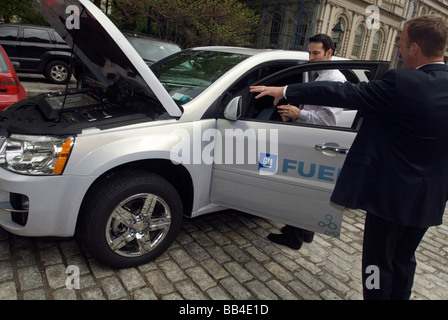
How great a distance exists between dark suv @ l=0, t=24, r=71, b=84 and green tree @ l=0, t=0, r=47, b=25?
4240 mm

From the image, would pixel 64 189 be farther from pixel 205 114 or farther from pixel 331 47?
pixel 331 47

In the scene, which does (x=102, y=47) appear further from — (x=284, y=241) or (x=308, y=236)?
(x=308, y=236)

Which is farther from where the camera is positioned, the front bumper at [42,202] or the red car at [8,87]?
the red car at [8,87]

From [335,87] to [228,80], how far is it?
1.12 metres

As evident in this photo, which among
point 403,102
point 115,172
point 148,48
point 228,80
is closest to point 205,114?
point 228,80

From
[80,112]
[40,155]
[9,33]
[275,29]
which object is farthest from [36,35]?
[275,29]

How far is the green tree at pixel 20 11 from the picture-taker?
43.4 feet

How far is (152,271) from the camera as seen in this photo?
2.62m

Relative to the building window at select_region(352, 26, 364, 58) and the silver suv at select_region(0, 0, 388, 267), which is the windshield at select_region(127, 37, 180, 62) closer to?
the silver suv at select_region(0, 0, 388, 267)

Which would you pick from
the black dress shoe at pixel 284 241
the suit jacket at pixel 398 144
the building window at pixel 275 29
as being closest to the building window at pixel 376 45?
the building window at pixel 275 29

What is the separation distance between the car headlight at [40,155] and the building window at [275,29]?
25736 millimetres

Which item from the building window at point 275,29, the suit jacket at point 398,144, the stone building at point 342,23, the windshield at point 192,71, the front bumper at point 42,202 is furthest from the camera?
the building window at point 275,29

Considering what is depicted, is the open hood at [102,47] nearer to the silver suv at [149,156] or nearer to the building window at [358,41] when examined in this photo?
the silver suv at [149,156]

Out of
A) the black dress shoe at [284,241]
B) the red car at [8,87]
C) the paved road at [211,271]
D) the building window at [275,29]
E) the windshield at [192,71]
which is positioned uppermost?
the building window at [275,29]
